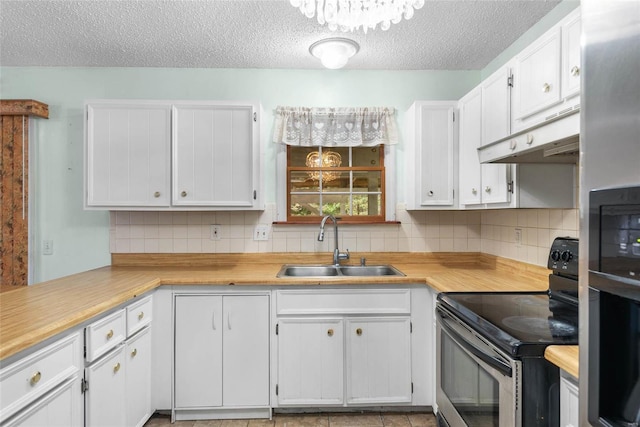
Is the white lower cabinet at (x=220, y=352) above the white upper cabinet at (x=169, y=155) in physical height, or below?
below

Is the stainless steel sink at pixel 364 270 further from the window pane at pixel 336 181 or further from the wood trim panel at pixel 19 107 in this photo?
the wood trim panel at pixel 19 107

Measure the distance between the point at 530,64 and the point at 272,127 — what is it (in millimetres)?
1778

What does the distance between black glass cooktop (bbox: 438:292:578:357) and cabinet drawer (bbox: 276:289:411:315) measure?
0.49 metres

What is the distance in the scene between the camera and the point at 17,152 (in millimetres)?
2697

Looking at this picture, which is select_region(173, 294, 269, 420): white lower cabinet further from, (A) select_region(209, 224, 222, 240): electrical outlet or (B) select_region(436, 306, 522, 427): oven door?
(B) select_region(436, 306, 522, 427): oven door

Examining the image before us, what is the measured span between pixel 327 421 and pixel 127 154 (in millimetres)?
2135

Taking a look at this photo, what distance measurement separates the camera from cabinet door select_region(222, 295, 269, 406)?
7.23 feet

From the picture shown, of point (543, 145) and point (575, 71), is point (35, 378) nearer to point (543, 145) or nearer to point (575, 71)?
point (543, 145)

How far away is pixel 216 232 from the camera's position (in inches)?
111

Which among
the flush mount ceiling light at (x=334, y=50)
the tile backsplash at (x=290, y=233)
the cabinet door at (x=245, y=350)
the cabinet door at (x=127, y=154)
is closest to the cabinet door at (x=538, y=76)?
the flush mount ceiling light at (x=334, y=50)

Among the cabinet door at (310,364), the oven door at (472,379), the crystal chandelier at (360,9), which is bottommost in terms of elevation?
the cabinet door at (310,364)

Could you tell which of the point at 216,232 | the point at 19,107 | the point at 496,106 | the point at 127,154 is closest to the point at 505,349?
the point at 496,106

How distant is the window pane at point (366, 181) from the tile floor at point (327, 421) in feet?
5.18

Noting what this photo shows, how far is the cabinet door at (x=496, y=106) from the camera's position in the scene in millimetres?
1840
